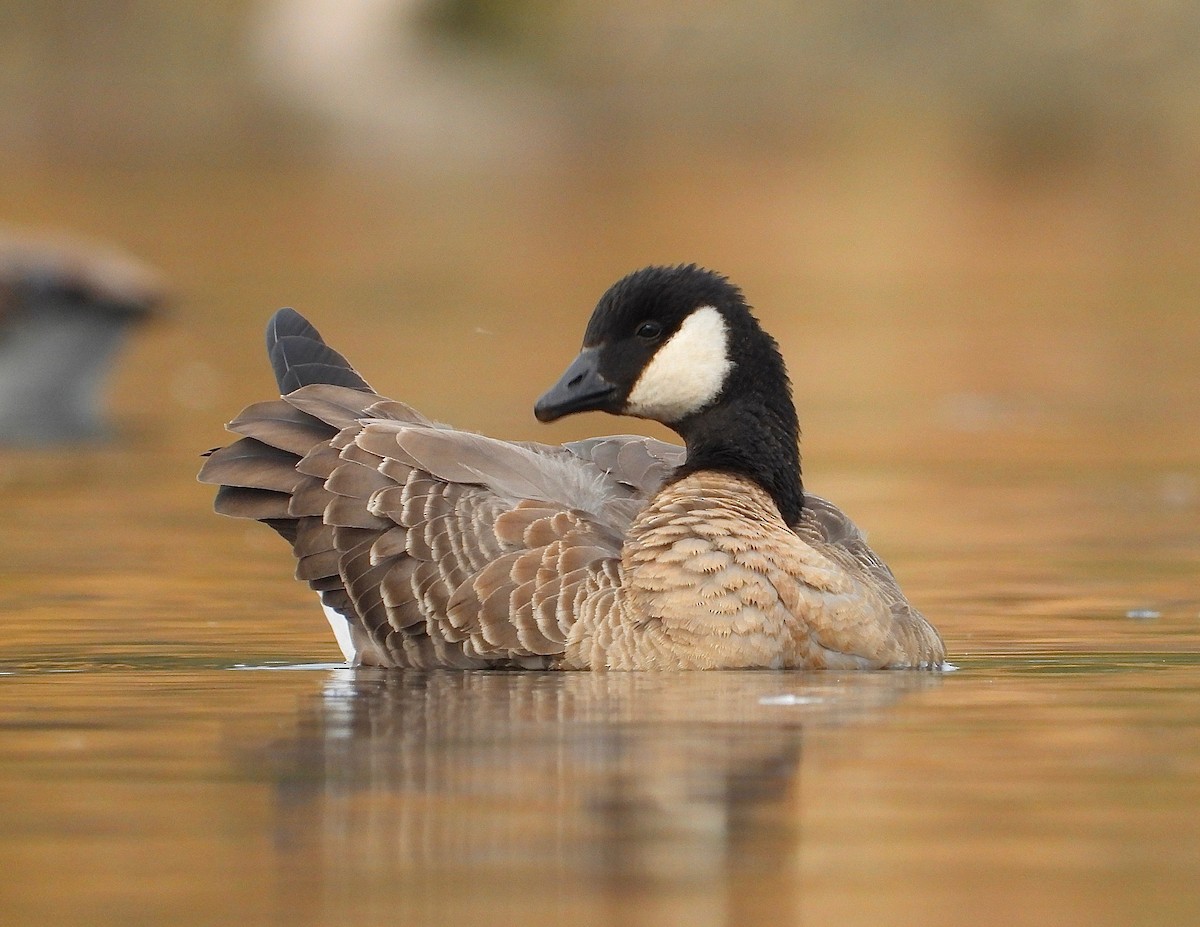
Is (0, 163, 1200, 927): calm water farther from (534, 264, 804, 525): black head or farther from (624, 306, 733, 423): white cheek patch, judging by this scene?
(624, 306, 733, 423): white cheek patch

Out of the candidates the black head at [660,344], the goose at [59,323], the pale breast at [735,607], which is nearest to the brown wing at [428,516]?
the pale breast at [735,607]

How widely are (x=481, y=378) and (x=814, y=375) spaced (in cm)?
333

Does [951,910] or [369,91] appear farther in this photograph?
[369,91]

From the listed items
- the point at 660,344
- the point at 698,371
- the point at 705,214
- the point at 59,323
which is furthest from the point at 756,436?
the point at 705,214

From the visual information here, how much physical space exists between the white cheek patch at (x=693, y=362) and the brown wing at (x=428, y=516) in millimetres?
555

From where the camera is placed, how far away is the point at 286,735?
8734 mm

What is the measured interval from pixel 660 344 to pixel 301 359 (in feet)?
7.14

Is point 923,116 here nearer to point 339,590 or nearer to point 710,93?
point 710,93

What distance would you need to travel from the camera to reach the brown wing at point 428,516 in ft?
34.2

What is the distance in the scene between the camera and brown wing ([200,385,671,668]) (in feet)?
34.2

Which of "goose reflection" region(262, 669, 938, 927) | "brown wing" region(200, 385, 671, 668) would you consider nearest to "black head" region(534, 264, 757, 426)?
"brown wing" region(200, 385, 671, 668)

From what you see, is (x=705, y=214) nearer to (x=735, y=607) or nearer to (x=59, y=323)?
(x=59, y=323)

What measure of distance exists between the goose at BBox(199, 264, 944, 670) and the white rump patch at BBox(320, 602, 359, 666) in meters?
0.02

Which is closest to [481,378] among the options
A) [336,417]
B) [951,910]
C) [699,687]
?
[336,417]
